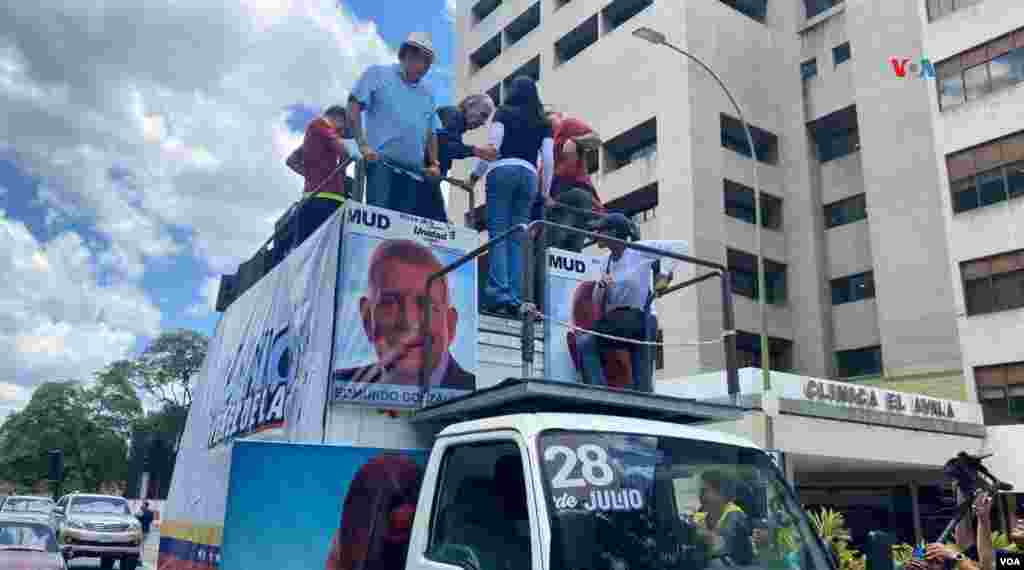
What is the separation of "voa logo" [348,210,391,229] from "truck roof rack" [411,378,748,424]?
1400mm

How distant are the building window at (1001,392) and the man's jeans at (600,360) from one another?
80.1 feet

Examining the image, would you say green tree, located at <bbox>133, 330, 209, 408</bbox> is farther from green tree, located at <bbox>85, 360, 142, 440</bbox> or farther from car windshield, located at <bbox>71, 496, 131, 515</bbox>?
car windshield, located at <bbox>71, 496, 131, 515</bbox>

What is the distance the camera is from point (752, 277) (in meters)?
36.0

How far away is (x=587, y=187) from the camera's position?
9.07 metres

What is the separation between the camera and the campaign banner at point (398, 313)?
5.34m

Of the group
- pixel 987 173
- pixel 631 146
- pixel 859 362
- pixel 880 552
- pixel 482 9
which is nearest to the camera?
pixel 880 552

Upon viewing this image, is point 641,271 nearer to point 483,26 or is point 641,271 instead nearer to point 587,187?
point 587,187

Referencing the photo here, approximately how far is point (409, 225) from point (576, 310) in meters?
1.77

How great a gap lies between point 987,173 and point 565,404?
27.7 m

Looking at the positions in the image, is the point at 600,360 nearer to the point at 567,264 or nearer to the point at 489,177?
the point at 567,264

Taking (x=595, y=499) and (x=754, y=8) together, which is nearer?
(x=595, y=499)

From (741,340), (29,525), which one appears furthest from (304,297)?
(741,340)

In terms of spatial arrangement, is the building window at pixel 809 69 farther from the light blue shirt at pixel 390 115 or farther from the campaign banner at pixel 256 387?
the campaign banner at pixel 256 387

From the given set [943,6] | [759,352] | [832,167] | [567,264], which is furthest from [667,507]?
[832,167]
